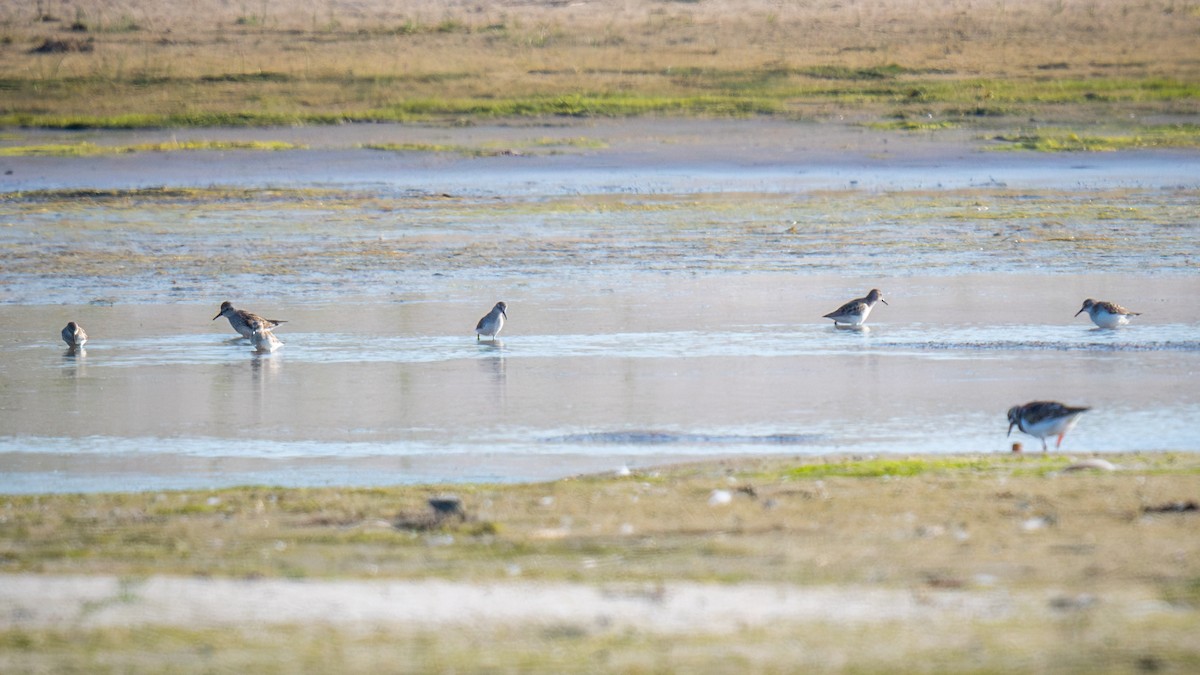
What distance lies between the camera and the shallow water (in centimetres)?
980

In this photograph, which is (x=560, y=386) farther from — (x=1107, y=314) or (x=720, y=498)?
(x=1107, y=314)

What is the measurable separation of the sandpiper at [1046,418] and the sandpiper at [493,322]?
5.55m

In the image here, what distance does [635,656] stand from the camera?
4.90 meters

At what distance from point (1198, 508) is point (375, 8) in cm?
4800

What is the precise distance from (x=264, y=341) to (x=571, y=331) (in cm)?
275

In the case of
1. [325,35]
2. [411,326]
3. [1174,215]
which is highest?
[325,35]

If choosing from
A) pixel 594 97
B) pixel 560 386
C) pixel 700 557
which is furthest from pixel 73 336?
pixel 594 97

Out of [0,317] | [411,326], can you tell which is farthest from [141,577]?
[0,317]

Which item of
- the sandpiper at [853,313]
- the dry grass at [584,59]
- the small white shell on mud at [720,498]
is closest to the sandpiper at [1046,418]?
the small white shell on mud at [720,498]

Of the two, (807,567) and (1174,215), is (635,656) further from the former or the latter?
(1174,215)

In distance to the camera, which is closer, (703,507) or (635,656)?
(635,656)

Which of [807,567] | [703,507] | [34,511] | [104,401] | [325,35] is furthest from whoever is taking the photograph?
[325,35]

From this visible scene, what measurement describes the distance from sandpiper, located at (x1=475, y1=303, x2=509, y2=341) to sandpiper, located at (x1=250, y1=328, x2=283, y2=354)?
1.76 metres

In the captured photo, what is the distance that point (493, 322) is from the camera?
13594 mm
